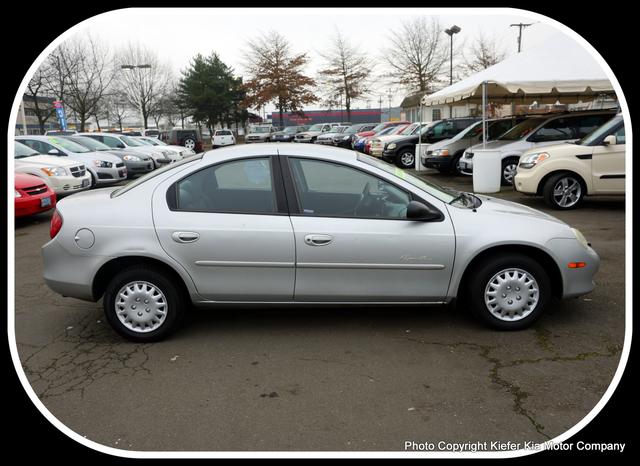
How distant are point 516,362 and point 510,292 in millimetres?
640

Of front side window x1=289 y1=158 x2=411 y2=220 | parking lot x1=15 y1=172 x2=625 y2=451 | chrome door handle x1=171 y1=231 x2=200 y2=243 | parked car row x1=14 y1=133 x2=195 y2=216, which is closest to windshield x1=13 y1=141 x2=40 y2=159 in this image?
parked car row x1=14 y1=133 x2=195 y2=216

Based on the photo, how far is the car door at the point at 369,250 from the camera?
4.18 meters

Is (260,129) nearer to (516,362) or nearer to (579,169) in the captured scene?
(579,169)

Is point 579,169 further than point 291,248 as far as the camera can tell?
Yes

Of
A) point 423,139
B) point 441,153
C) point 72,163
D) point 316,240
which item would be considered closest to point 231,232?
point 316,240

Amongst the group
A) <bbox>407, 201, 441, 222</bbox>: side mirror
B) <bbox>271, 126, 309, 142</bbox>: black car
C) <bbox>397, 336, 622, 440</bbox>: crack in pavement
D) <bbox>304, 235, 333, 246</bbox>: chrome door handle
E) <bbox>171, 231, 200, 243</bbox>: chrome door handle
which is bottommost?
<bbox>397, 336, 622, 440</bbox>: crack in pavement

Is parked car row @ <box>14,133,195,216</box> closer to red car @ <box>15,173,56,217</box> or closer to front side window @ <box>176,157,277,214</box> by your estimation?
red car @ <box>15,173,56,217</box>

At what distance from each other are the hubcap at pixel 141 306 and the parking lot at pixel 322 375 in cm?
19

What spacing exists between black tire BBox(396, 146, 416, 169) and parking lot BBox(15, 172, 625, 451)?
1420cm

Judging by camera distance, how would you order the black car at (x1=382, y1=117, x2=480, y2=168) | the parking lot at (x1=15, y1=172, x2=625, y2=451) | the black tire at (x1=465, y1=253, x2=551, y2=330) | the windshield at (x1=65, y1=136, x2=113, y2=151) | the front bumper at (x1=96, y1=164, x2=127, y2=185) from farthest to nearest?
the black car at (x1=382, y1=117, x2=480, y2=168) → the windshield at (x1=65, y1=136, x2=113, y2=151) → the front bumper at (x1=96, y1=164, x2=127, y2=185) → the black tire at (x1=465, y1=253, x2=551, y2=330) → the parking lot at (x1=15, y1=172, x2=625, y2=451)

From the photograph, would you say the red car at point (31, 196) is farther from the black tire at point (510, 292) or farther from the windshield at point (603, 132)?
the windshield at point (603, 132)

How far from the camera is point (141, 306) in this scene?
4289mm

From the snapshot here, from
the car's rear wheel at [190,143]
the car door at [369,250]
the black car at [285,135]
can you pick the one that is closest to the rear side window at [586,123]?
the car door at [369,250]

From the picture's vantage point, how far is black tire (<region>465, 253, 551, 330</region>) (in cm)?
428
